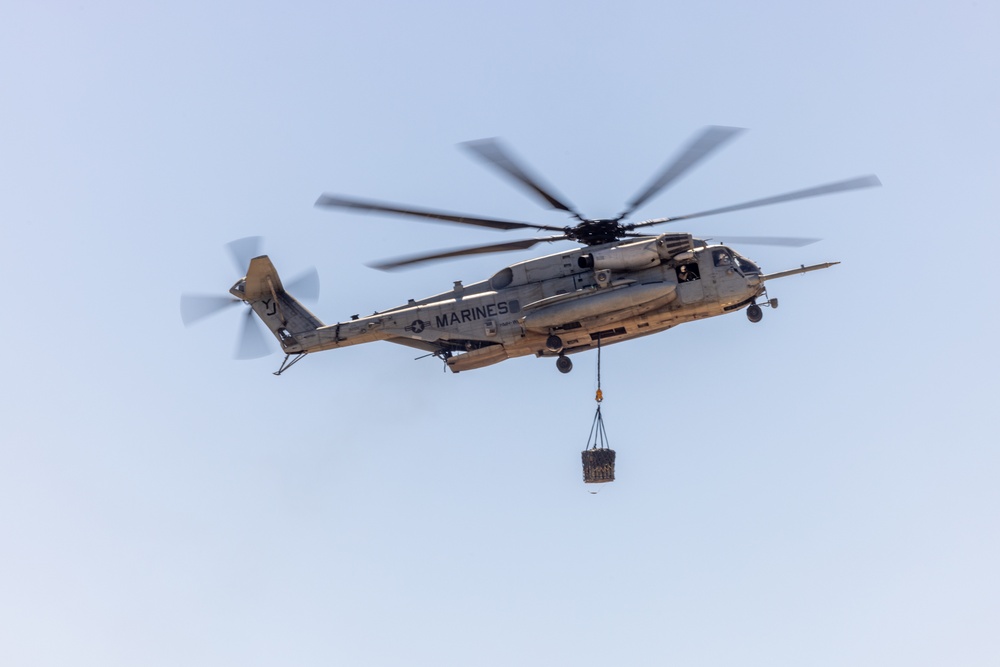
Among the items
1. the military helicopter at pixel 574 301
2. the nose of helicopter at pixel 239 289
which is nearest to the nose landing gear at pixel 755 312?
the military helicopter at pixel 574 301

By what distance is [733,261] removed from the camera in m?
30.9

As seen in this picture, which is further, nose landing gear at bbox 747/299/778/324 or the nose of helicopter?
the nose of helicopter

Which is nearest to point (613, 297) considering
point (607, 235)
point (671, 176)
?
point (607, 235)

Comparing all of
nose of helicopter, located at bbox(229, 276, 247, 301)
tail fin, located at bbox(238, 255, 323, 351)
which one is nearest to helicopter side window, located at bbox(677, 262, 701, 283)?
tail fin, located at bbox(238, 255, 323, 351)

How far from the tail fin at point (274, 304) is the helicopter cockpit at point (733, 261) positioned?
926 centimetres

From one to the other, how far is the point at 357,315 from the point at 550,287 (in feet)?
14.9

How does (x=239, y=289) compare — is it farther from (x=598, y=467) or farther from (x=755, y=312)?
(x=755, y=312)

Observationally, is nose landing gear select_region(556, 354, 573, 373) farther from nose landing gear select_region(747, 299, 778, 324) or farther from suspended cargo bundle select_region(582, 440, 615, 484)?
nose landing gear select_region(747, 299, 778, 324)

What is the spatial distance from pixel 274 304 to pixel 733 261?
10.7 m

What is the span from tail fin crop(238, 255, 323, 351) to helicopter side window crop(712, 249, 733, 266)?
9221 millimetres

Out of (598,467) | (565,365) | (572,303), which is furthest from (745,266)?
(598,467)

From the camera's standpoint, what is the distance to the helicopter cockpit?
30.9m

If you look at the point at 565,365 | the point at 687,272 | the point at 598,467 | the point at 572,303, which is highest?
the point at 687,272

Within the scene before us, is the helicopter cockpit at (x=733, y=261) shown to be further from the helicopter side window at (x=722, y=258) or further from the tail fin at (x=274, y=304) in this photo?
the tail fin at (x=274, y=304)
